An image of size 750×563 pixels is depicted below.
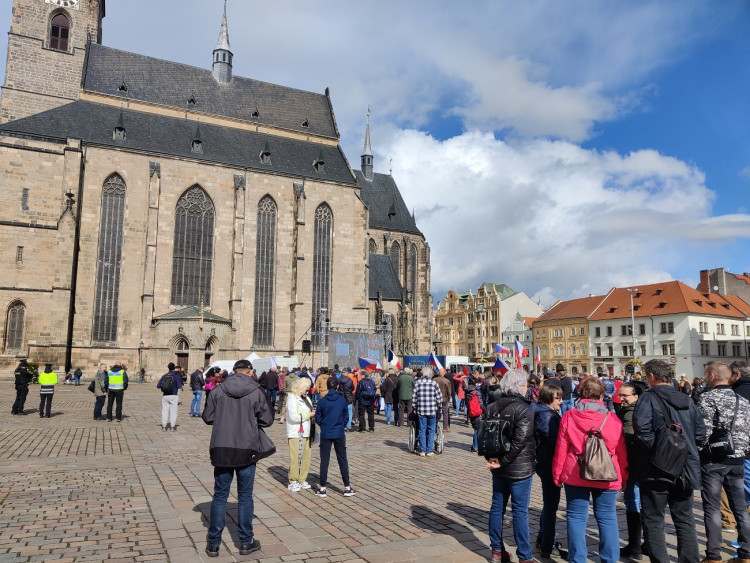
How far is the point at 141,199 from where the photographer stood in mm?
35938

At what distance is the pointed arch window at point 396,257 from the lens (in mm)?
54903

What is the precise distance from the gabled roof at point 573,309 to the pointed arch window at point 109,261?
46018 millimetres

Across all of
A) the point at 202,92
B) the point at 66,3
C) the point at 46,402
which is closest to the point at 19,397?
the point at 46,402

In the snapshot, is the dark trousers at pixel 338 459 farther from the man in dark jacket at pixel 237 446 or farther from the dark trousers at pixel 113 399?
A: the dark trousers at pixel 113 399

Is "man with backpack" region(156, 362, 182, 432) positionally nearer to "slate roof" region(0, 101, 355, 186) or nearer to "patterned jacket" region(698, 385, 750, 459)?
"patterned jacket" region(698, 385, 750, 459)

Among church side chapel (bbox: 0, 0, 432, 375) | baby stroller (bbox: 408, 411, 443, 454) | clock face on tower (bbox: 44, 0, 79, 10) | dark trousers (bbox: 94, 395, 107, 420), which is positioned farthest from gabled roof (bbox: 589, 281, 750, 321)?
clock face on tower (bbox: 44, 0, 79, 10)

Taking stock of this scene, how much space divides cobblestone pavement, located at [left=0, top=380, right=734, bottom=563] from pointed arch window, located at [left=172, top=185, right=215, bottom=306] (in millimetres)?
25397

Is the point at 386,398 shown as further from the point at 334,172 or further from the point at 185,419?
the point at 334,172

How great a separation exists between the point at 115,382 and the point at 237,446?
11.7 metres

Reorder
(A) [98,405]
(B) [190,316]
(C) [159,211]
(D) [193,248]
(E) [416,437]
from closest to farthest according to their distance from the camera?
(E) [416,437]
(A) [98,405]
(B) [190,316]
(C) [159,211]
(D) [193,248]

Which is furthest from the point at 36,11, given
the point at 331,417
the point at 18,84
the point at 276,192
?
the point at 331,417

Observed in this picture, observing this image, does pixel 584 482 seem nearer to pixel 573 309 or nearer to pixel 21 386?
pixel 21 386

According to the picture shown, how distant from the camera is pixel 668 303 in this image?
176ft

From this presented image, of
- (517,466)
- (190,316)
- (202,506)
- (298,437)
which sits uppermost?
(190,316)
